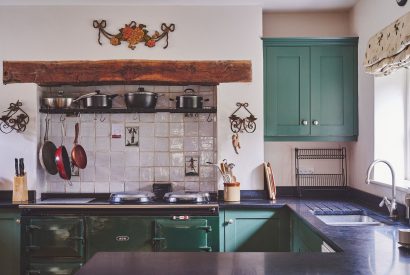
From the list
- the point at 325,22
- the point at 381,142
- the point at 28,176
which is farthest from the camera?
the point at 325,22

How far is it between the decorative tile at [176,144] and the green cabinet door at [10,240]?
140cm

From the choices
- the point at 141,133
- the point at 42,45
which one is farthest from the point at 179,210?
the point at 42,45

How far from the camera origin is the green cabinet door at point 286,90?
12.8 ft

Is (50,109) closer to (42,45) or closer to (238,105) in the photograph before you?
(42,45)

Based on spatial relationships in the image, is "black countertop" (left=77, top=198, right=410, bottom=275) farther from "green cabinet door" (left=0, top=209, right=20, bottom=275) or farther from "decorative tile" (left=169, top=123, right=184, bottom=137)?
"decorative tile" (left=169, top=123, right=184, bottom=137)

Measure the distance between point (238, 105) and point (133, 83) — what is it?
95 centimetres

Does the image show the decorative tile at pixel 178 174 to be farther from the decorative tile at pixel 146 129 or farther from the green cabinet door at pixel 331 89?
the green cabinet door at pixel 331 89

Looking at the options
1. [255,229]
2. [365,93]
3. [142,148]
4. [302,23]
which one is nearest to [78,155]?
[142,148]

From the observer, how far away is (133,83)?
3.99 metres

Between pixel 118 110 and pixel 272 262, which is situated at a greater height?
pixel 118 110

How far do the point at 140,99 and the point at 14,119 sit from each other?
1.11m

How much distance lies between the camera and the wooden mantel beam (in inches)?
153

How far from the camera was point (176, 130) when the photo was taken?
4109 mm

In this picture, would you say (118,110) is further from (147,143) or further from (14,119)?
(14,119)
